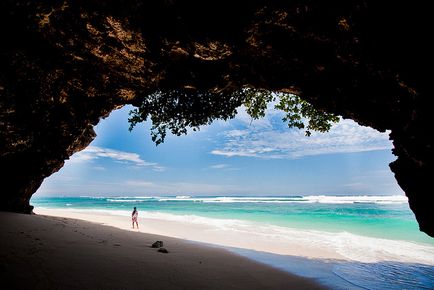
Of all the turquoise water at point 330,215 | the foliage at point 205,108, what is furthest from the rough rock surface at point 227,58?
the turquoise water at point 330,215

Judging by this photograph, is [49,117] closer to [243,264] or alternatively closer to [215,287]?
[215,287]

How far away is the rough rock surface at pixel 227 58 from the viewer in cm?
504

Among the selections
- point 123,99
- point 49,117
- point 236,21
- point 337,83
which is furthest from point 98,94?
point 337,83

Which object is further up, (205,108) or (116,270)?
(205,108)

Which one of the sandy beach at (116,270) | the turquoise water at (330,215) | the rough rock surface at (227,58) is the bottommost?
the turquoise water at (330,215)

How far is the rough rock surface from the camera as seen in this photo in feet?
16.5

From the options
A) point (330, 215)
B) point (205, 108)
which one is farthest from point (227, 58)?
point (330, 215)

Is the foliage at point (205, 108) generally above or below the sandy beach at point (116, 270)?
above

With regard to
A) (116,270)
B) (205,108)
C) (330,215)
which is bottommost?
(330,215)

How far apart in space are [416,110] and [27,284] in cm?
888

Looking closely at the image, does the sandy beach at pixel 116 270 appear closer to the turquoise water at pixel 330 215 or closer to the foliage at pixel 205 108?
the foliage at pixel 205 108

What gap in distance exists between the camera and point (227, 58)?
7227 millimetres

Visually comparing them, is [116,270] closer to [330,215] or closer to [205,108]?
[205,108]

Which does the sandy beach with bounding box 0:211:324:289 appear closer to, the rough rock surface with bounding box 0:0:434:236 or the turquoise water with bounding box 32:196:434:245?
the rough rock surface with bounding box 0:0:434:236
